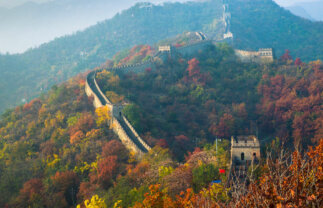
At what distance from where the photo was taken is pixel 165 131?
149ft

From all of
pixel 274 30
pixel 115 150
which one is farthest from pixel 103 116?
pixel 274 30

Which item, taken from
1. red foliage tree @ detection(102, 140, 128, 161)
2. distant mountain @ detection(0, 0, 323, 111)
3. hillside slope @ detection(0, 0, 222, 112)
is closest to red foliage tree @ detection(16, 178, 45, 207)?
red foliage tree @ detection(102, 140, 128, 161)

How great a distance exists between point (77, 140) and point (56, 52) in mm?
98390

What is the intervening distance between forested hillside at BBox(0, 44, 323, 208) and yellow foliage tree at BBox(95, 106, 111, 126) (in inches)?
4.7

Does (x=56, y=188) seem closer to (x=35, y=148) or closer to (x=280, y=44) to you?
(x=35, y=148)

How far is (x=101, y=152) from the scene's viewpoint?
38781mm

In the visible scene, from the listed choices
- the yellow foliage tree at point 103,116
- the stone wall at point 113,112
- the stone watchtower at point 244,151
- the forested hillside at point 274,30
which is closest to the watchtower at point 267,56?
the forested hillside at point 274,30

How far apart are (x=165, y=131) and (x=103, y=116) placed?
6964 mm

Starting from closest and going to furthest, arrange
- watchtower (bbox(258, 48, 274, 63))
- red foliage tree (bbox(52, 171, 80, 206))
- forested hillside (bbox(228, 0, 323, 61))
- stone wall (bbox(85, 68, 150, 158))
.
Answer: red foliage tree (bbox(52, 171, 80, 206))
stone wall (bbox(85, 68, 150, 158))
watchtower (bbox(258, 48, 274, 63))
forested hillside (bbox(228, 0, 323, 61))

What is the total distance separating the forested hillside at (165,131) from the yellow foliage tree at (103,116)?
0.12 m

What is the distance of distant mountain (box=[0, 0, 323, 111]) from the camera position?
107812mm

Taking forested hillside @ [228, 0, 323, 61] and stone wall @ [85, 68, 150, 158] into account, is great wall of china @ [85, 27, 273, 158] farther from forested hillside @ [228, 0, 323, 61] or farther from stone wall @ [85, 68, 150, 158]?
forested hillside @ [228, 0, 323, 61]

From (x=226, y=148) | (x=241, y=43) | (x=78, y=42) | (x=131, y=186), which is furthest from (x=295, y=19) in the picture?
(x=131, y=186)

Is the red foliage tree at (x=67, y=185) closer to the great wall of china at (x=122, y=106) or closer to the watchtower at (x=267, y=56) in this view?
the great wall of china at (x=122, y=106)
